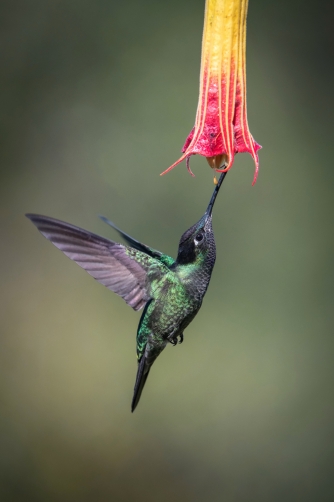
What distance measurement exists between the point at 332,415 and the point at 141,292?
1558 mm

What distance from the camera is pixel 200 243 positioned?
101cm

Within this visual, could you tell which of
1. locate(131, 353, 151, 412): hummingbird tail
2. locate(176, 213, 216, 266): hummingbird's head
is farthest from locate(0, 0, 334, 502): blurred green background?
locate(176, 213, 216, 266): hummingbird's head

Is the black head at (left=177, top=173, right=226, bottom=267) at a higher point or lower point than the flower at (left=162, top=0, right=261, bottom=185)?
lower

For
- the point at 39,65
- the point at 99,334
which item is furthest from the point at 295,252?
the point at 39,65

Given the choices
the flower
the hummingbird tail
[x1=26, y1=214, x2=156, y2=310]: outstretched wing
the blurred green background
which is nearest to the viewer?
the flower

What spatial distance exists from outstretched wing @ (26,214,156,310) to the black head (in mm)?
114

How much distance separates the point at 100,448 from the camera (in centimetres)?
234

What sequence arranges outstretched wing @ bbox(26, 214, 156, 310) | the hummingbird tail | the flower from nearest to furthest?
the flower, outstretched wing @ bbox(26, 214, 156, 310), the hummingbird tail

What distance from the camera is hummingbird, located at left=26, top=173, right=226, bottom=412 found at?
Result: 100cm

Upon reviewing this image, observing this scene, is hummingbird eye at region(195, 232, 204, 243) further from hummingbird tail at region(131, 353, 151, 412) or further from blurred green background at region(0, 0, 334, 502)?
blurred green background at region(0, 0, 334, 502)

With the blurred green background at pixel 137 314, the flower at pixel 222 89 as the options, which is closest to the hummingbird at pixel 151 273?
the flower at pixel 222 89

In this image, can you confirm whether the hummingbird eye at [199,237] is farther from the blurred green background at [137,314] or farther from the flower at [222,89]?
the blurred green background at [137,314]

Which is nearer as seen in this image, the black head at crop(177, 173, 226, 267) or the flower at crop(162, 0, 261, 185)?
the flower at crop(162, 0, 261, 185)

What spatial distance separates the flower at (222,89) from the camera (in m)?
0.75
